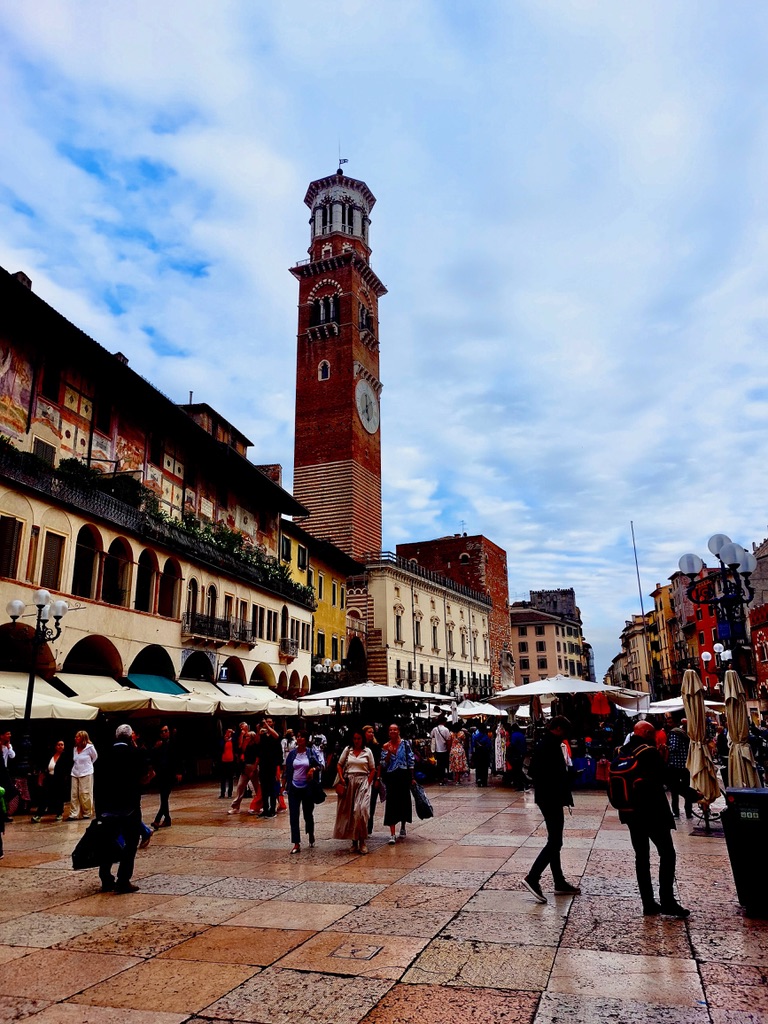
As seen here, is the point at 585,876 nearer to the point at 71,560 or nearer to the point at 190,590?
the point at 71,560

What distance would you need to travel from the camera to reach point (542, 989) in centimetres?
482

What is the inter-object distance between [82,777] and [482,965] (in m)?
10.9

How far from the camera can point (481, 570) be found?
72.1 m

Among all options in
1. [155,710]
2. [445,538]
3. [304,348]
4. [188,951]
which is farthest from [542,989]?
[445,538]

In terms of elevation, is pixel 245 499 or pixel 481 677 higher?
pixel 245 499

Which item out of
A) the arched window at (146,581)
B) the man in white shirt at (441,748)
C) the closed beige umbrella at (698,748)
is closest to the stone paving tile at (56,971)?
the closed beige umbrella at (698,748)

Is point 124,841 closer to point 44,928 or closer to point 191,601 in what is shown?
point 44,928

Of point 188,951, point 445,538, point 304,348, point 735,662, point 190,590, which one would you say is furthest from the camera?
point 445,538

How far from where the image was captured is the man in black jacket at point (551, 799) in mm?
7211

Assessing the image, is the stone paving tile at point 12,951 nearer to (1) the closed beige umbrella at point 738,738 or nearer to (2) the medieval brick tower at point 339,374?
(1) the closed beige umbrella at point 738,738

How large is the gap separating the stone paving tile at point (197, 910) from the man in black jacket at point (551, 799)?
8.84 ft

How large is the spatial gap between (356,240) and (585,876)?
60302mm

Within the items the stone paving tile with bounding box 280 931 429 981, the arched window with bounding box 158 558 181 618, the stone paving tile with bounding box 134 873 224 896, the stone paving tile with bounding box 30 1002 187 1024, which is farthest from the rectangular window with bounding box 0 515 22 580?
the stone paving tile with bounding box 30 1002 187 1024

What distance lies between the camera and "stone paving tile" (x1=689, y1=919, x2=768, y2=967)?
17.4 feet
